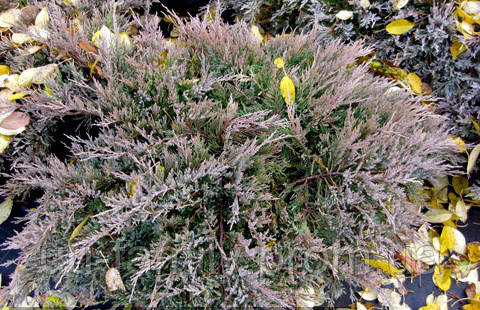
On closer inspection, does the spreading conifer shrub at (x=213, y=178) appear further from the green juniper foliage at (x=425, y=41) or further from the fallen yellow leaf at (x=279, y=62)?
the green juniper foliage at (x=425, y=41)

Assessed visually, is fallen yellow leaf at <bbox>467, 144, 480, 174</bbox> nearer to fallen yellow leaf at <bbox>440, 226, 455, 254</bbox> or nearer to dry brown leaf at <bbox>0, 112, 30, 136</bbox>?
fallen yellow leaf at <bbox>440, 226, 455, 254</bbox>

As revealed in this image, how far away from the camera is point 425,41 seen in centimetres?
192

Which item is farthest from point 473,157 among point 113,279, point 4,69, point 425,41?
point 4,69

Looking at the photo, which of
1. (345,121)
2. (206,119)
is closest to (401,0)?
(345,121)

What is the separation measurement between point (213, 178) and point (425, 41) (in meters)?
1.55

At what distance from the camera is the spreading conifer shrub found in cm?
123

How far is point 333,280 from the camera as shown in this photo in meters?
1.45

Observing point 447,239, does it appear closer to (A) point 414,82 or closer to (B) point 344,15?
(A) point 414,82

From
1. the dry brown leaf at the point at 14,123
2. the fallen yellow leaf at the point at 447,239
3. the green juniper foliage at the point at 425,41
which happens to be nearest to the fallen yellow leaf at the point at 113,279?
the dry brown leaf at the point at 14,123

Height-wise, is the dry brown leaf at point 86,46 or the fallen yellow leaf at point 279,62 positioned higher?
the dry brown leaf at point 86,46

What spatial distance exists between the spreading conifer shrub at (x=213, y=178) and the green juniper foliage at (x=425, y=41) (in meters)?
0.53

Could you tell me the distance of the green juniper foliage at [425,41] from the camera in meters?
1.85

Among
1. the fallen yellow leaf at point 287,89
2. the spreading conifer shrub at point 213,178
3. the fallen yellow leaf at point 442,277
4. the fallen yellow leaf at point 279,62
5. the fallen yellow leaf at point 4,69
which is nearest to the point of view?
the spreading conifer shrub at point 213,178

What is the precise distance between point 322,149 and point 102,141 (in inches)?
37.4
